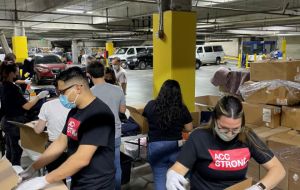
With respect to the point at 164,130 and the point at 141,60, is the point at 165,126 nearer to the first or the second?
A: the point at 164,130

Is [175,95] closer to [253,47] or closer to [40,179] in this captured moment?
[40,179]

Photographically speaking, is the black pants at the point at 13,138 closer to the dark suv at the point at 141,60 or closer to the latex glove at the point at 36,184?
the latex glove at the point at 36,184

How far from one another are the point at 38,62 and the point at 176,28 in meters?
12.9

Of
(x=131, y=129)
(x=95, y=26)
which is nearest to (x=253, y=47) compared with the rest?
(x=95, y=26)

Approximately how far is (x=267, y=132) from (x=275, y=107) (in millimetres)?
357

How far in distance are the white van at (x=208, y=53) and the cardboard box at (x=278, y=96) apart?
66.3 feet

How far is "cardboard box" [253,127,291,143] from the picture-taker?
3701 millimetres

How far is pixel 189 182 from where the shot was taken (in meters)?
1.96

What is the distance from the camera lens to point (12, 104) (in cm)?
374

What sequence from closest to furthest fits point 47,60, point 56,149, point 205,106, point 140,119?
point 56,149 < point 140,119 < point 205,106 < point 47,60

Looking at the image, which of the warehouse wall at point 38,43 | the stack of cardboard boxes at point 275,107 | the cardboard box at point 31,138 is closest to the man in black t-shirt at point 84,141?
the cardboard box at point 31,138

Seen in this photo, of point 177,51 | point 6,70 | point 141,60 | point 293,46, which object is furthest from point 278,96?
point 293,46

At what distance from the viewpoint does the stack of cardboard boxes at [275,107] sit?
11.8ft

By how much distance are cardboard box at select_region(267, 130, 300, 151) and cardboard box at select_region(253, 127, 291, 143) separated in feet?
0.16
